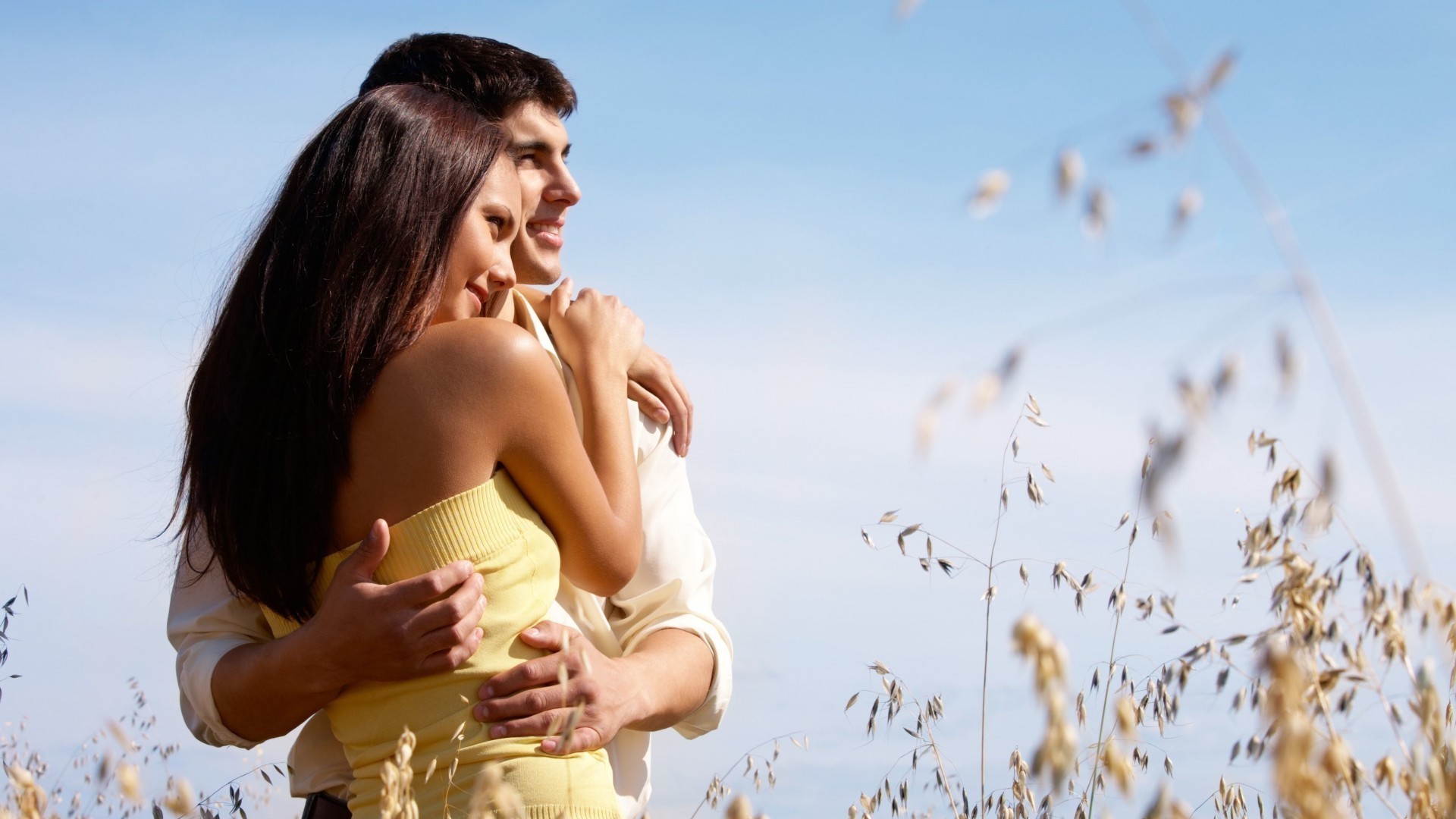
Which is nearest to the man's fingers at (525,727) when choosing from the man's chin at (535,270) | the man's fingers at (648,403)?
the man's fingers at (648,403)

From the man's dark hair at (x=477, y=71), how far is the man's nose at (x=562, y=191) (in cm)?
28

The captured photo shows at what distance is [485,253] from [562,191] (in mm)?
1696

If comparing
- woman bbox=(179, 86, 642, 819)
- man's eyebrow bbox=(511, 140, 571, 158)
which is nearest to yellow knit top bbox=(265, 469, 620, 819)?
woman bbox=(179, 86, 642, 819)

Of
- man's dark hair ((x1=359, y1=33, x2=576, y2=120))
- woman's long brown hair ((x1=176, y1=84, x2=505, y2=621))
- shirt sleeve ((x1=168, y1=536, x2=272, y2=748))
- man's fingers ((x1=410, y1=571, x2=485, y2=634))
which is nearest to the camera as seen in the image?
man's fingers ((x1=410, y1=571, x2=485, y2=634))

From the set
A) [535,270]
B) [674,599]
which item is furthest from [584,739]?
[535,270]

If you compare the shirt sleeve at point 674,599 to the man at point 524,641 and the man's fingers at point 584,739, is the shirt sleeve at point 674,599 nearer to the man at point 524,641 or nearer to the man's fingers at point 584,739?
the man at point 524,641

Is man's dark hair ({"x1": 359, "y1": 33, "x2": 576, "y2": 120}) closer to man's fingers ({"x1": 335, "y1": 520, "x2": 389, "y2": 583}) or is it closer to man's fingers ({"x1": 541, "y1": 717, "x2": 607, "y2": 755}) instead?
man's fingers ({"x1": 335, "y1": 520, "x2": 389, "y2": 583})

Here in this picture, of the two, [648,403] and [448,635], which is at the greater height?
[648,403]

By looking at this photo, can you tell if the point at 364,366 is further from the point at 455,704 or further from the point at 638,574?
the point at 638,574

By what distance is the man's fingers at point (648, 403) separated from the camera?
282cm

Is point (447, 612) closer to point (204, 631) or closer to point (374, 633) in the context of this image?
point (374, 633)

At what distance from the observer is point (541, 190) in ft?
13.1

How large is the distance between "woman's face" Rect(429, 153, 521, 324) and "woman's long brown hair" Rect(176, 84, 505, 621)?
0.10 feet

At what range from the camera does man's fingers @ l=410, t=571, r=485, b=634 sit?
195 centimetres
